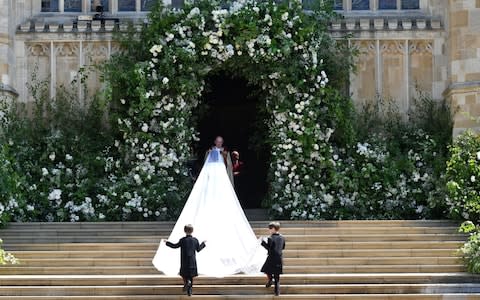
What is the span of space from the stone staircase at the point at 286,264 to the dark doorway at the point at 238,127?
5541mm

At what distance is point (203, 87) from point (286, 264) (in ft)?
20.7

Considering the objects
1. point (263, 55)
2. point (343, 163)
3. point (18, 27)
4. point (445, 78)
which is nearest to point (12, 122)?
point (18, 27)

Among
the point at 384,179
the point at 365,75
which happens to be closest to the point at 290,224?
the point at 384,179

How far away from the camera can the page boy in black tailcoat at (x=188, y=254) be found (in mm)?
16297

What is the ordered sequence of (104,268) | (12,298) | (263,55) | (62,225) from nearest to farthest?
(12,298) → (104,268) → (62,225) → (263,55)

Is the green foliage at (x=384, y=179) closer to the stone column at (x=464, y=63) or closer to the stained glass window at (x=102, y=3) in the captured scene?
the stone column at (x=464, y=63)

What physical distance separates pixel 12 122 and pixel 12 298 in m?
7.01

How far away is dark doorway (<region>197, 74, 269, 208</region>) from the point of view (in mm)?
26188

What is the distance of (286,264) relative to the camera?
715 inches

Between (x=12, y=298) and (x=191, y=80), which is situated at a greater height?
(x=191, y=80)

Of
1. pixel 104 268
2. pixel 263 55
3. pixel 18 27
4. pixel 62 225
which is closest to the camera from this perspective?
pixel 104 268

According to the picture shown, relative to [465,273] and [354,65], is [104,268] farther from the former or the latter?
[354,65]

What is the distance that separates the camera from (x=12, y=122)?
23.2m

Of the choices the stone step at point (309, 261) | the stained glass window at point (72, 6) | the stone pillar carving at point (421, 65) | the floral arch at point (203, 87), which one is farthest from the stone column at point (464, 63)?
the stained glass window at point (72, 6)
